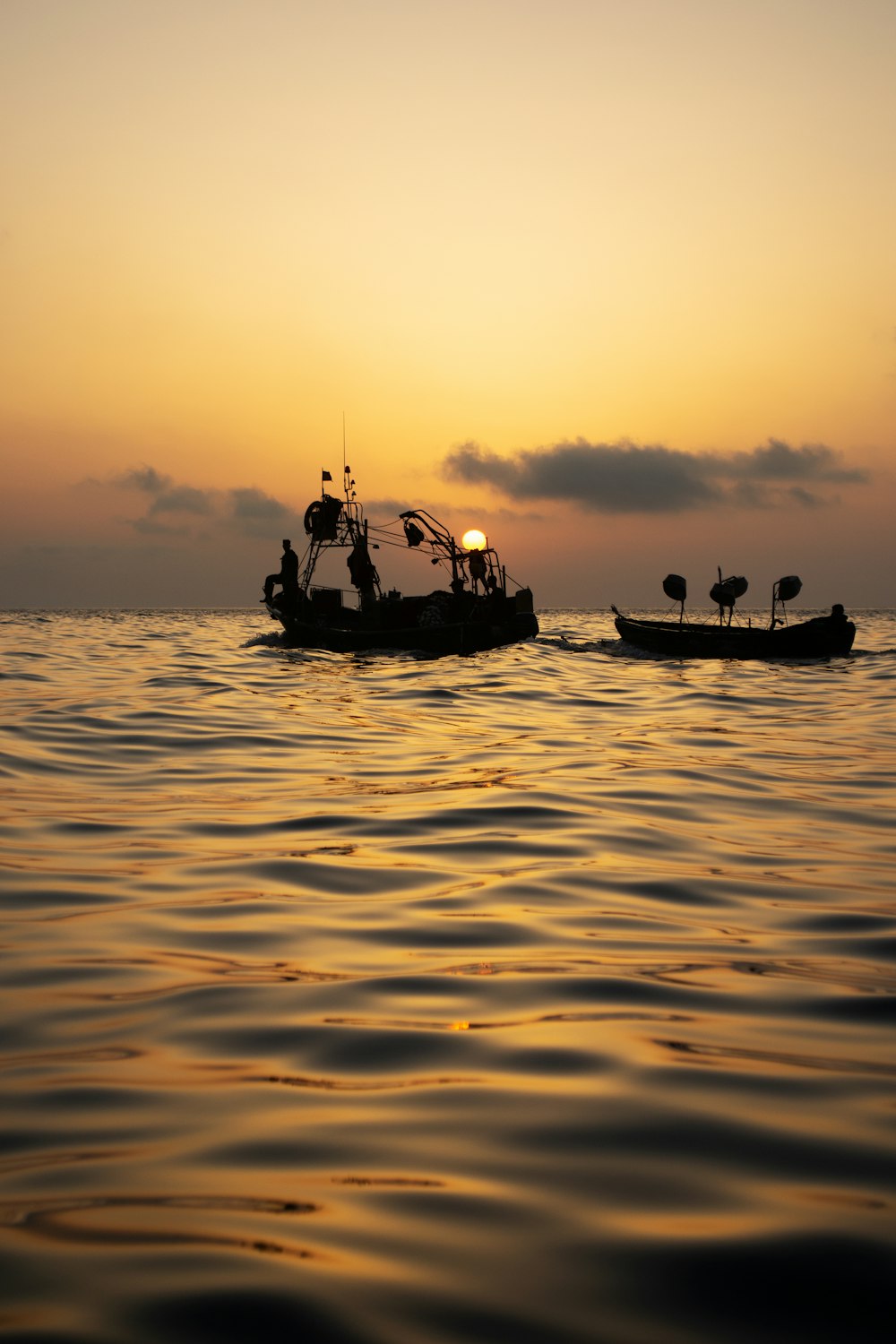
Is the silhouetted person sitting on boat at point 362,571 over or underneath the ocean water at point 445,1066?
over

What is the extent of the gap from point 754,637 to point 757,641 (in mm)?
217

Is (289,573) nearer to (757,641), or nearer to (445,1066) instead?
(757,641)

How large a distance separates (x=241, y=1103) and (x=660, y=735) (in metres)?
13.6

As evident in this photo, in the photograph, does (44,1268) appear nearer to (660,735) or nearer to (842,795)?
(842,795)

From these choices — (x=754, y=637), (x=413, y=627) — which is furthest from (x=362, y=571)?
(x=754, y=637)

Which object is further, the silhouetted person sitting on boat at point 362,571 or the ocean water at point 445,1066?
the silhouetted person sitting on boat at point 362,571

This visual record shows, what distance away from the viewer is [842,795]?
37.3 feet

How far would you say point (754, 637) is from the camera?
40.8m

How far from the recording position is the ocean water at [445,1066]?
2674 millimetres

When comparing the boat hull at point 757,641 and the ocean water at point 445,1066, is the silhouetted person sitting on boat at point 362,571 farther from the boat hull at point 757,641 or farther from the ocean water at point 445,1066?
the ocean water at point 445,1066

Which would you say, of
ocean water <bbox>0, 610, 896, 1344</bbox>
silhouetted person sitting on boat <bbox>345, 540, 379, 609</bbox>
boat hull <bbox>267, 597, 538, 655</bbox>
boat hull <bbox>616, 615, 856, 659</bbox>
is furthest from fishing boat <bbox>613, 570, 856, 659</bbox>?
ocean water <bbox>0, 610, 896, 1344</bbox>

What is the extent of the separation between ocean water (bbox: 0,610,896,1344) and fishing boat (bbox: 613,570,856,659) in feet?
97.7

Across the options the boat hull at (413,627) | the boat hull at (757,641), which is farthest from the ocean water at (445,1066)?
the boat hull at (757,641)

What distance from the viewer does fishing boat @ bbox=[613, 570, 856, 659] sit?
130 feet
